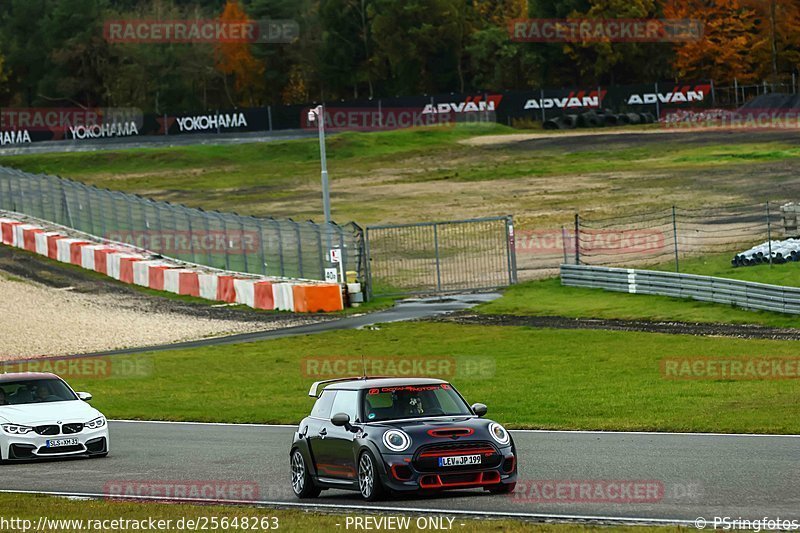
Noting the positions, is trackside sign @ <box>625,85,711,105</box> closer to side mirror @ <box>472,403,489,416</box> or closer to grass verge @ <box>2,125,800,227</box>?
grass verge @ <box>2,125,800,227</box>

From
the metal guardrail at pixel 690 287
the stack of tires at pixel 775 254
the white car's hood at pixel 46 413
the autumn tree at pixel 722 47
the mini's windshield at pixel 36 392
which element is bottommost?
the metal guardrail at pixel 690 287

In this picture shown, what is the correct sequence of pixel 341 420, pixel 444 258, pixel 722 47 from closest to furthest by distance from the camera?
pixel 341 420, pixel 444 258, pixel 722 47

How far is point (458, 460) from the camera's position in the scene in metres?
12.5

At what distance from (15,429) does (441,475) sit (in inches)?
310

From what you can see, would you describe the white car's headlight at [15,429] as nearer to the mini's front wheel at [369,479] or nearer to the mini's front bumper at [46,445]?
the mini's front bumper at [46,445]

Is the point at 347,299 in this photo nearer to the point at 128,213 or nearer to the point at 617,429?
the point at 128,213

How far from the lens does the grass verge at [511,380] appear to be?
1991 cm

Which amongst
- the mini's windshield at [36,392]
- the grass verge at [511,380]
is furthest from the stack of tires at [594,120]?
the mini's windshield at [36,392]

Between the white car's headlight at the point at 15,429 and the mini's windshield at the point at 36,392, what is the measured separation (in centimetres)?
74

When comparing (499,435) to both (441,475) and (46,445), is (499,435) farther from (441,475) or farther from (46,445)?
(46,445)

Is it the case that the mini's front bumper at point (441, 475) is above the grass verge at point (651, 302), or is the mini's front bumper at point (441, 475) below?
above

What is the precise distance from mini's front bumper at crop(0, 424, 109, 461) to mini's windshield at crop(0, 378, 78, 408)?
876 millimetres

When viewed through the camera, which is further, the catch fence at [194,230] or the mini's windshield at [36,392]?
the catch fence at [194,230]

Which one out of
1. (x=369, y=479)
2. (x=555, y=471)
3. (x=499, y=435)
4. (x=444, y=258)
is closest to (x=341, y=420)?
(x=369, y=479)
